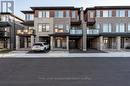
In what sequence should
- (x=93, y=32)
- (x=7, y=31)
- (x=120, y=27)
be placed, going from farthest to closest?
(x=7, y=31) < (x=120, y=27) < (x=93, y=32)

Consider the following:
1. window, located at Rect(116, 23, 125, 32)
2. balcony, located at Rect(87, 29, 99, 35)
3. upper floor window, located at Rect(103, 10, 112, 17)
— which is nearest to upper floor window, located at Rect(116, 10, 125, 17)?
upper floor window, located at Rect(103, 10, 112, 17)

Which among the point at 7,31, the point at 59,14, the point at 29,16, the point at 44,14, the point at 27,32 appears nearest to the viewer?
the point at 27,32

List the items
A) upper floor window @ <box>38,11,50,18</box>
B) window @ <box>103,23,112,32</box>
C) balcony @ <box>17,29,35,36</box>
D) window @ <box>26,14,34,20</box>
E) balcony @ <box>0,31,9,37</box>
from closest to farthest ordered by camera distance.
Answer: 1. balcony @ <box>17,29,35,36</box>
2. window @ <box>103,23,112,32</box>
3. upper floor window @ <box>38,11,50,18</box>
4. balcony @ <box>0,31,9,37</box>
5. window @ <box>26,14,34,20</box>

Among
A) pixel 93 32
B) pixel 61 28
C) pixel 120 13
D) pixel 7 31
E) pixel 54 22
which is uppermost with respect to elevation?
pixel 120 13

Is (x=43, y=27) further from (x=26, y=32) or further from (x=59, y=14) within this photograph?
(x=59, y=14)

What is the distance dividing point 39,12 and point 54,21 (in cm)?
380

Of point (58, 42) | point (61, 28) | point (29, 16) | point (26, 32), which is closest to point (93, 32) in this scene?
point (61, 28)

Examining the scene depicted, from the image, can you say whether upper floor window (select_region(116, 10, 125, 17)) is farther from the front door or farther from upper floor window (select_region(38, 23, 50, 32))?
upper floor window (select_region(38, 23, 50, 32))
